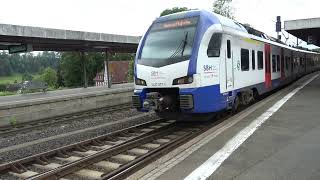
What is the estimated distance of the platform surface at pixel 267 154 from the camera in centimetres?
627

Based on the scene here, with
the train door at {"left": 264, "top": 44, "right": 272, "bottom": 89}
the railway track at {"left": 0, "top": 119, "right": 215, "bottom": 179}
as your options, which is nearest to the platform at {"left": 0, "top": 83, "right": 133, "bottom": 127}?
the railway track at {"left": 0, "top": 119, "right": 215, "bottom": 179}

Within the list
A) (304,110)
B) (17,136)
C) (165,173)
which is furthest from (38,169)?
(304,110)

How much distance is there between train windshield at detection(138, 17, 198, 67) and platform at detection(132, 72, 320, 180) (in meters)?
2.17

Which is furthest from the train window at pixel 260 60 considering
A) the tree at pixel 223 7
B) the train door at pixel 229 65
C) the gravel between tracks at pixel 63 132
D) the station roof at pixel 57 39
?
the tree at pixel 223 7

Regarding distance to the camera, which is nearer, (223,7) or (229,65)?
(229,65)

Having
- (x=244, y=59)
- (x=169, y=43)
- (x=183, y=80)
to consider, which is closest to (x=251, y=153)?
(x=183, y=80)

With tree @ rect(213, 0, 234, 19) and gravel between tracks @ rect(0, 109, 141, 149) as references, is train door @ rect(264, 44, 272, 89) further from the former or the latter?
tree @ rect(213, 0, 234, 19)

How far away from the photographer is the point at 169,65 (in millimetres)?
10508

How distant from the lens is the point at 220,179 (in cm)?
605

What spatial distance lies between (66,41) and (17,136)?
895 cm

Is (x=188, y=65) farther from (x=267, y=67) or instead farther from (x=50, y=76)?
(x=50, y=76)

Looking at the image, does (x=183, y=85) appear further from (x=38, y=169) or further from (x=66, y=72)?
(x=66, y=72)

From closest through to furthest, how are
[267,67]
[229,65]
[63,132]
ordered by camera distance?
[229,65]
[63,132]
[267,67]

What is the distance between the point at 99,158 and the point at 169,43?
406 centimetres
